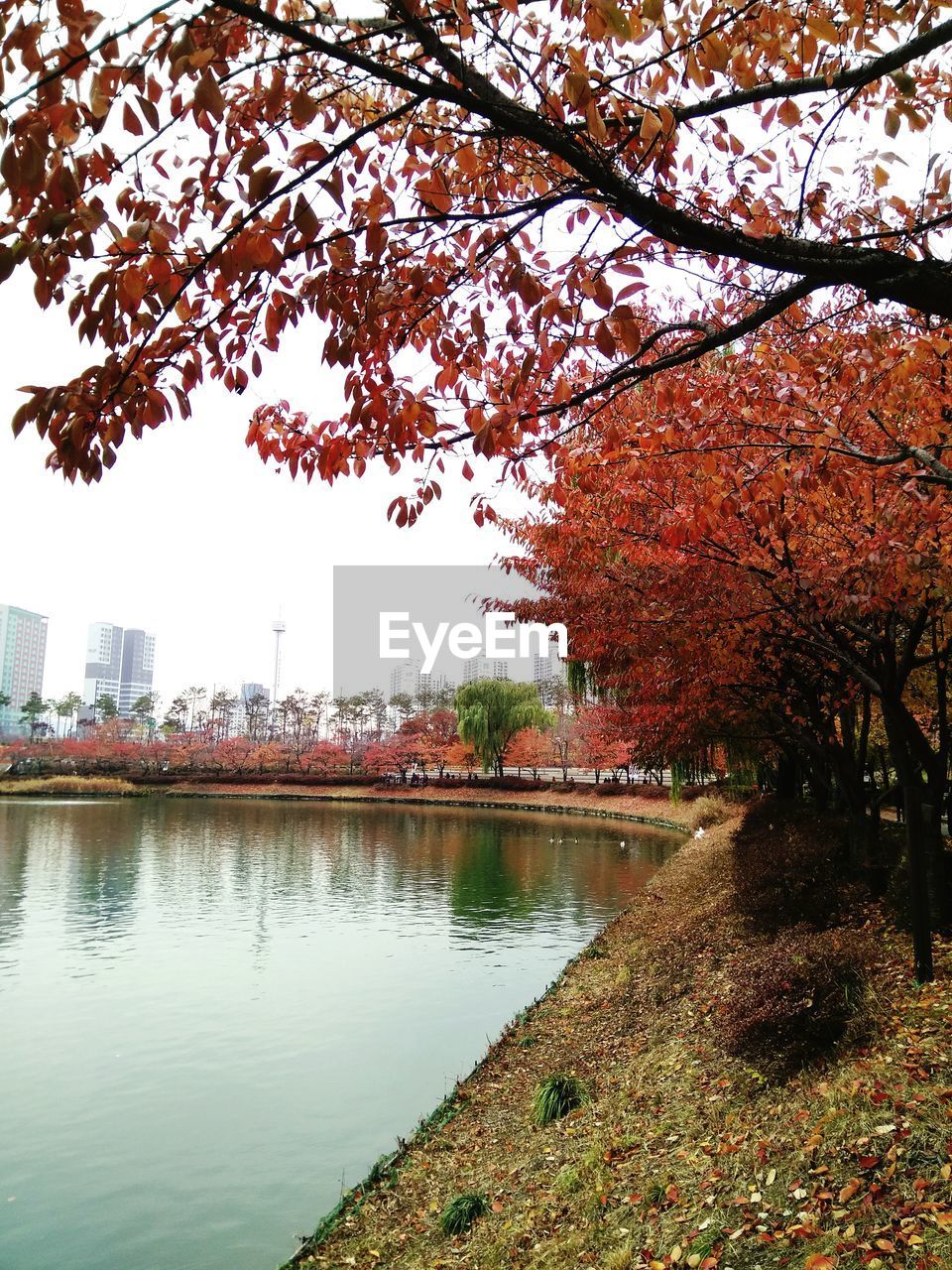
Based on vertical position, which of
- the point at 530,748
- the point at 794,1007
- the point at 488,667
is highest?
the point at 488,667

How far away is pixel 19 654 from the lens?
179 meters

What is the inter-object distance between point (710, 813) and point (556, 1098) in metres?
23.5

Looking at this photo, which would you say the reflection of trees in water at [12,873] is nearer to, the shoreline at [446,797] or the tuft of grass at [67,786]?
the tuft of grass at [67,786]

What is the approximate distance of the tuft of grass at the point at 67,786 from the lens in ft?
179

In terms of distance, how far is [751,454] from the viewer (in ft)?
18.2

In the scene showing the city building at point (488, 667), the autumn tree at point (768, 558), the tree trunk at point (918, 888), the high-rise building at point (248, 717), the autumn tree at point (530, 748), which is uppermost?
the city building at point (488, 667)

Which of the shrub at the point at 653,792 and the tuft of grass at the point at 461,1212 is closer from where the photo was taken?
the tuft of grass at the point at 461,1212

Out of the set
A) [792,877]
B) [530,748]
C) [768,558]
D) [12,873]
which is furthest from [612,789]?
[768,558]

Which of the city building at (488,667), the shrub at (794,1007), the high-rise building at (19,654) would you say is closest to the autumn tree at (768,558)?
the shrub at (794,1007)

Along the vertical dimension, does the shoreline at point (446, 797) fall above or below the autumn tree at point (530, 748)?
below

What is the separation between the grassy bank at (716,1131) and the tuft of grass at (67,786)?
54.8 metres

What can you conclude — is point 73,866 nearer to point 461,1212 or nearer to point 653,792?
point 461,1212

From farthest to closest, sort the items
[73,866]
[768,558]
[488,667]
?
[488,667] < [73,866] < [768,558]

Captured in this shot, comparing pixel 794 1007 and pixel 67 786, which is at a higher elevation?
pixel 794 1007
